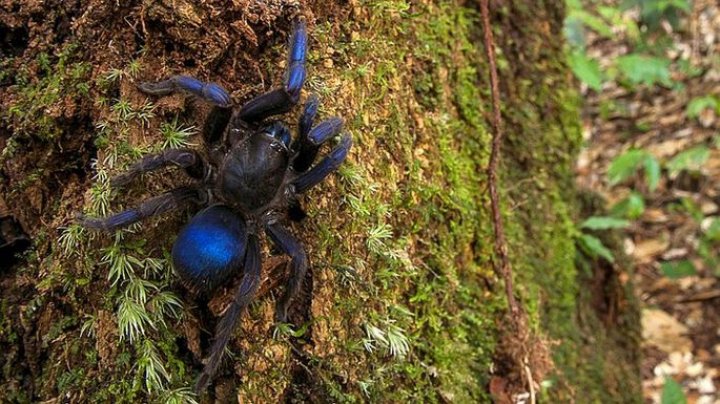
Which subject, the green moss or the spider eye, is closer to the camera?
the green moss

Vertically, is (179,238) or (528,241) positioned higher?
(179,238)

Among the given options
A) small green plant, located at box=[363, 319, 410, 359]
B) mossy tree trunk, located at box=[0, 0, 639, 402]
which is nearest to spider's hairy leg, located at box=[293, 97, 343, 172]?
mossy tree trunk, located at box=[0, 0, 639, 402]

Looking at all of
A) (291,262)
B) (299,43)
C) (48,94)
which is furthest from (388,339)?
(48,94)

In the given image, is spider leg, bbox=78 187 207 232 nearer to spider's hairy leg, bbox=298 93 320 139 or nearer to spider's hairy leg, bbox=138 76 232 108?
spider's hairy leg, bbox=138 76 232 108

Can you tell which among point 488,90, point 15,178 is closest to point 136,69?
point 15,178

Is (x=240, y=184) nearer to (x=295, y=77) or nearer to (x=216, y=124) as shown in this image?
(x=216, y=124)

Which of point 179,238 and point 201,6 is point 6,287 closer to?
point 179,238
